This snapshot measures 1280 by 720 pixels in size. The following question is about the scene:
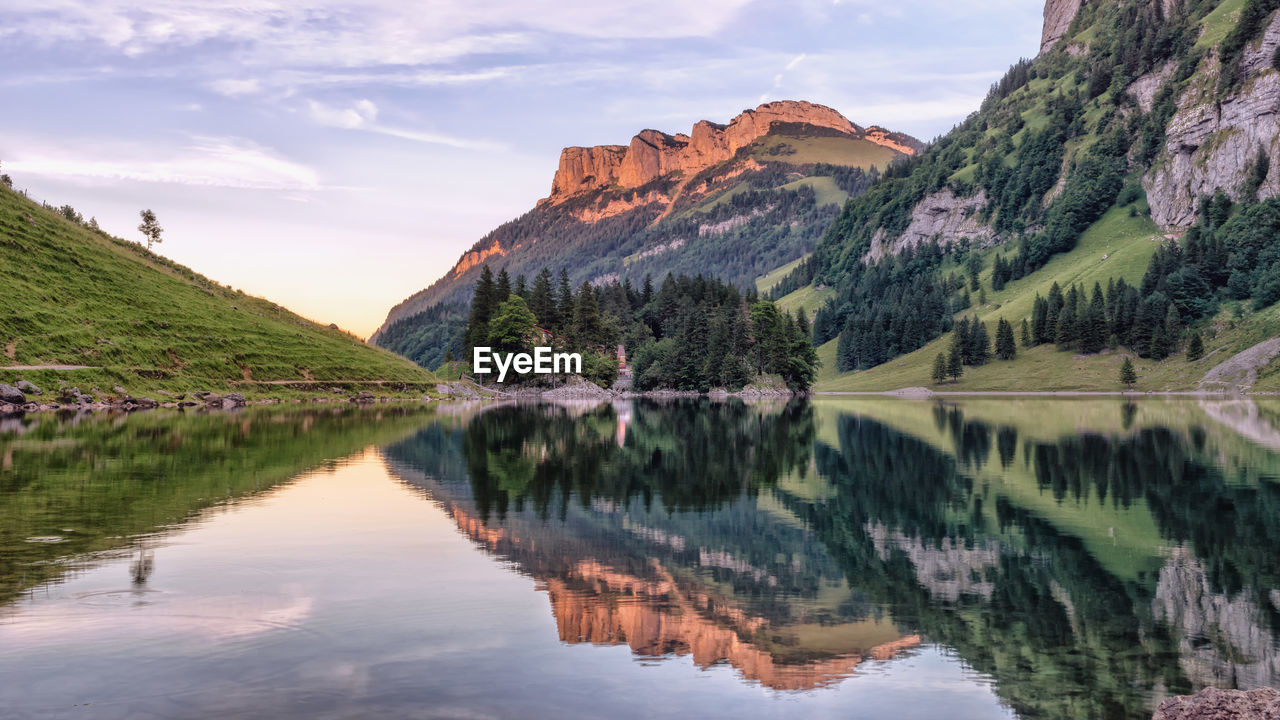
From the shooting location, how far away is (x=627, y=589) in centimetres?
1897

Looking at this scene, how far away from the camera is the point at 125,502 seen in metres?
29.3

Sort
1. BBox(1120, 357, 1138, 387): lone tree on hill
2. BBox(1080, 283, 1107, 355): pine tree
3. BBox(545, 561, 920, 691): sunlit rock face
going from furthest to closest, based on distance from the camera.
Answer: BBox(1080, 283, 1107, 355): pine tree
BBox(1120, 357, 1138, 387): lone tree on hill
BBox(545, 561, 920, 691): sunlit rock face

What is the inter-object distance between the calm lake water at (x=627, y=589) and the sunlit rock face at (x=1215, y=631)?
70 mm

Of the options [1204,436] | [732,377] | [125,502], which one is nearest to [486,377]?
[732,377]

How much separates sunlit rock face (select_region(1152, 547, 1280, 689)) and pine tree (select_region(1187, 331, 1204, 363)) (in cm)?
18217

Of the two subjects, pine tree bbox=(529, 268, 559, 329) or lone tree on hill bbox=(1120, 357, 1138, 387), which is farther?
pine tree bbox=(529, 268, 559, 329)

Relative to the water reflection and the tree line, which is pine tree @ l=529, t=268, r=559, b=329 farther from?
the water reflection

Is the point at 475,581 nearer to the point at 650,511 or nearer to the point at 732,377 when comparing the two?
the point at 650,511

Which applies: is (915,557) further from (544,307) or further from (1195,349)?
→ (1195,349)

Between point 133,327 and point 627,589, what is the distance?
111m

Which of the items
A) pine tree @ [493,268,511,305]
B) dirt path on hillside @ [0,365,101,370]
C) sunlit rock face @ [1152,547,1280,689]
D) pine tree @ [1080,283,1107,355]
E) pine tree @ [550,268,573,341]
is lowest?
sunlit rock face @ [1152,547,1280,689]

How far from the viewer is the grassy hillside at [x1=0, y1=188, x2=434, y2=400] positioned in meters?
95.2

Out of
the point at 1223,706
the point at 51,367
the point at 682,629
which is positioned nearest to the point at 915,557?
the point at 682,629

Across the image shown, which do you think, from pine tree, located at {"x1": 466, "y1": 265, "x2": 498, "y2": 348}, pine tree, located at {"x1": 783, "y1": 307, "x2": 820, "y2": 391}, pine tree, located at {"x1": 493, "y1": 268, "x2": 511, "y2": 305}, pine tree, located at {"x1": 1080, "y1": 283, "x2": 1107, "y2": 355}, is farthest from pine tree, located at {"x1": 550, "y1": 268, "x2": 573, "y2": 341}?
pine tree, located at {"x1": 1080, "y1": 283, "x2": 1107, "y2": 355}
